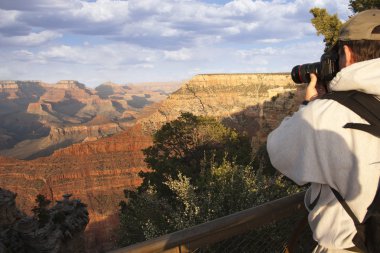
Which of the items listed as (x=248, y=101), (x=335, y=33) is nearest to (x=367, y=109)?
(x=335, y=33)

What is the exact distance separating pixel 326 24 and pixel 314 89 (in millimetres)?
15027

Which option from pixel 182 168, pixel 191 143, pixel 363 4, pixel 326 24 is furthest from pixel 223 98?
pixel 363 4

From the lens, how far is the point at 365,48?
157 cm

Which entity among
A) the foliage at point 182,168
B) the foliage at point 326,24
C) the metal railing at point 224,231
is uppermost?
the foliage at point 326,24

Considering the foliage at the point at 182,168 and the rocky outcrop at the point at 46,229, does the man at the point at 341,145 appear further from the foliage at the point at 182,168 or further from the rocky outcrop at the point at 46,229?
the rocky outcrop at the point at 46,229

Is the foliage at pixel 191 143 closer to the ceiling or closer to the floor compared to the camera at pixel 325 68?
closer to the floor

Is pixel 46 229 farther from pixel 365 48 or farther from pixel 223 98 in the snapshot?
pixel 223 98

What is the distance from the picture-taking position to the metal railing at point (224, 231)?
1.90m

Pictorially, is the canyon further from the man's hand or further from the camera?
the man's hand

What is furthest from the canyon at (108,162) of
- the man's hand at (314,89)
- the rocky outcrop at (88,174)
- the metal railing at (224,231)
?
the man's hand at (314,89)

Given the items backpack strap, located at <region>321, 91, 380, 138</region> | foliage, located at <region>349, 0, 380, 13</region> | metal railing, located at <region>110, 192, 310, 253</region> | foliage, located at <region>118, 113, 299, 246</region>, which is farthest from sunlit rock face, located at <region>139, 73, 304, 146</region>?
backpack strap, located at <region>321, 91, 380, 138</region>

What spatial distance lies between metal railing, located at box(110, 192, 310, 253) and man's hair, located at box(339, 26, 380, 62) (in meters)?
1.10

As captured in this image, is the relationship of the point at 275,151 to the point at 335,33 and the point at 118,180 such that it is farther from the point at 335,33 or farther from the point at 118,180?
the point at 118,180

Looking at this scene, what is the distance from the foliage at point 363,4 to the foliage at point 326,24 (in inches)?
32.5
